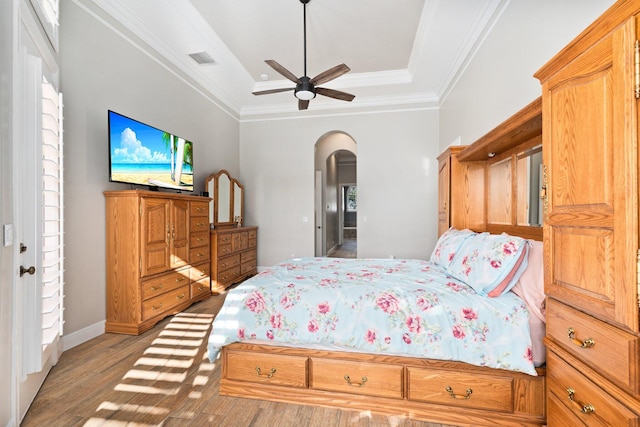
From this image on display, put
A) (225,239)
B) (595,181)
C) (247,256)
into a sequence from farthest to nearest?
(247,256)
(225,239)
(595,181)

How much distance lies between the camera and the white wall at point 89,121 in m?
2.65

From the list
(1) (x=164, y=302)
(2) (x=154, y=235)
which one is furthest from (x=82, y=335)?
(2) (x=154, y=235)

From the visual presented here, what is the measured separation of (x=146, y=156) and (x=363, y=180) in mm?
3406

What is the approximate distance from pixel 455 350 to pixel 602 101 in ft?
4.32

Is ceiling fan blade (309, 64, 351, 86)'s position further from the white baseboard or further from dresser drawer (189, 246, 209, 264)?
the white baseboard

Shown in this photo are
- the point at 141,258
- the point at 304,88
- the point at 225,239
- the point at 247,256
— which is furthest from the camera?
the point at 247,256

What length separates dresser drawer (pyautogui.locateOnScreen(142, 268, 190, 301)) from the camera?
9.98ft

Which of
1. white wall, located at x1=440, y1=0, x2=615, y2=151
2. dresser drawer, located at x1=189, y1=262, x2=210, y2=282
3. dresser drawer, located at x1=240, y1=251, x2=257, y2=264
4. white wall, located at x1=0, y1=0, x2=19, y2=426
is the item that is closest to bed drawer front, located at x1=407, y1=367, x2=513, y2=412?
white wall, located at x1=440, y1=0, x2=615, y2=151

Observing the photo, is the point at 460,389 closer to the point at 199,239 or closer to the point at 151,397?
the point at 151,397

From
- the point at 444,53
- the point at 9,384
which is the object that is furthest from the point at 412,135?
the point at 9,384

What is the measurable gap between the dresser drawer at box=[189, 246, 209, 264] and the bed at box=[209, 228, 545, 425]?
1.99m

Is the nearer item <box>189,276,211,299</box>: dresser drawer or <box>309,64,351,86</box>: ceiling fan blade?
<box>309,64,351,86</box>: ceiling fan blade

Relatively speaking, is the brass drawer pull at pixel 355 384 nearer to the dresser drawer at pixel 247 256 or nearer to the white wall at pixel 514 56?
the white wall at pixel 514 56

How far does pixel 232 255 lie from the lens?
4.82 metres
